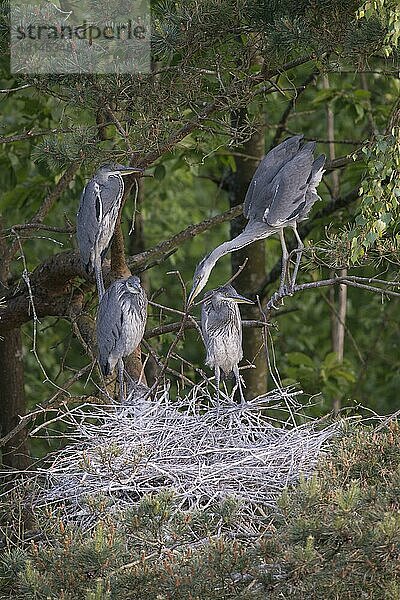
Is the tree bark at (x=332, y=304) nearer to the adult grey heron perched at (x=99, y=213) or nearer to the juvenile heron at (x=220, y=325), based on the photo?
the adult grey heron perched at (x=99, y=213)

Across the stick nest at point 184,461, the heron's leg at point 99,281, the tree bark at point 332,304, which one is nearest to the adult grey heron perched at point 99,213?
the heron's leg at point 99,281

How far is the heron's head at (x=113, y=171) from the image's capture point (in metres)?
3.87

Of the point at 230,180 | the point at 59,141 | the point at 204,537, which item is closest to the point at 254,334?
the point at 230,180

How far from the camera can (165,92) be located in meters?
3.59

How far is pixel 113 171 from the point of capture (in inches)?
153

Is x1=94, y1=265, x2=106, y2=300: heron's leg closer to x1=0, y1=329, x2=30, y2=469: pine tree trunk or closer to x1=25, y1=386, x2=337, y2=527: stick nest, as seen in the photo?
x1=25, y1=386, x2=337, y2=527: stick nest

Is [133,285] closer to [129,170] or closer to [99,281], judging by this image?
[99,281]

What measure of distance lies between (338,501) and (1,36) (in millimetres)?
2194

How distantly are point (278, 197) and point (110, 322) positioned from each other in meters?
0.78

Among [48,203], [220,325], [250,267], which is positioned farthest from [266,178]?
[250,267]

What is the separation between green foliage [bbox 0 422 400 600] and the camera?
2.24m

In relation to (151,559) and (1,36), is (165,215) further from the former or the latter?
(151,559)

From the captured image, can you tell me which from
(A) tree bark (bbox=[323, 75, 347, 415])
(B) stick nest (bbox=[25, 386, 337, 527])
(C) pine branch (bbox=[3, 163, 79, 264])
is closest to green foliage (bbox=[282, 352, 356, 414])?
(A) tree bark (bbox=[323, 75, 347, 415])

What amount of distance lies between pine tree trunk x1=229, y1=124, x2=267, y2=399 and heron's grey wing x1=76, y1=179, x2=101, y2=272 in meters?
1.63
